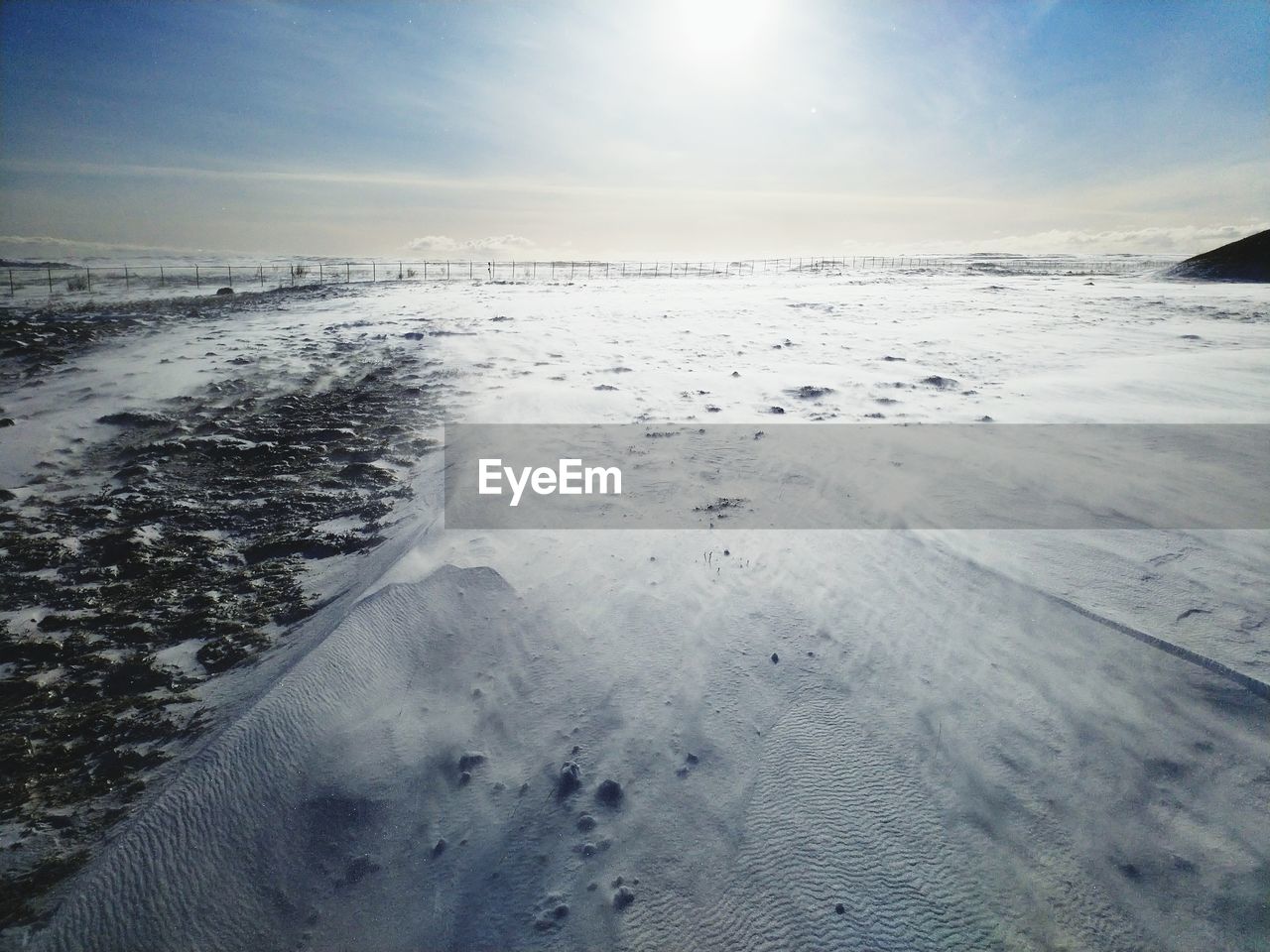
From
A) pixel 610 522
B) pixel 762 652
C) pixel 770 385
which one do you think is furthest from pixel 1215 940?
pixel 770 385

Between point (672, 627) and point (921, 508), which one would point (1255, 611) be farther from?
point (672, 627)

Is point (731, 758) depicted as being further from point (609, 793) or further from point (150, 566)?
point (150, 566)

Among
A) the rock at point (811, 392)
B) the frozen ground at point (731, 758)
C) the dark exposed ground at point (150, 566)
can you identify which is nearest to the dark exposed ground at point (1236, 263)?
the rock at point (811, 392)

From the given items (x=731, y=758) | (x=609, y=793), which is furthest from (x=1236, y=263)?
(x=609, y=793)
